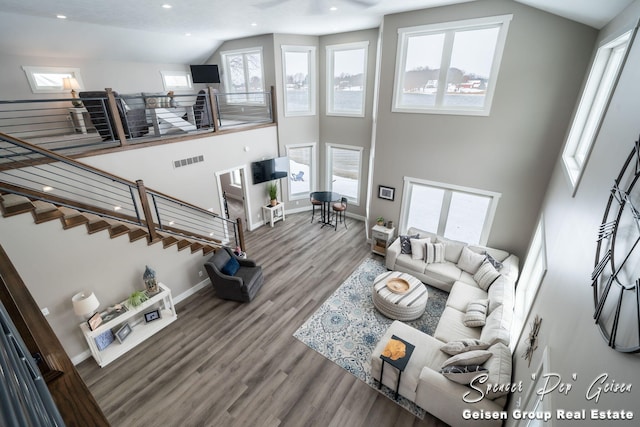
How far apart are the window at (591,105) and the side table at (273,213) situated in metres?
6.61

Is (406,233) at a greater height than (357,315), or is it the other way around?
(406,233)

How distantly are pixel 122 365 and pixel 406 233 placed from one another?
20.1ft

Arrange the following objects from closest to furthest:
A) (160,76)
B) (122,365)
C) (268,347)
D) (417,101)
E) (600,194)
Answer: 1. (600,194)
2. (122,365)
3. (268,347)
4. (417,101)
5. (160,76)

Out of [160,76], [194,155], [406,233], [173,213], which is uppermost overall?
[160,76]

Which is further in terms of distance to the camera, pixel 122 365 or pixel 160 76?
pixel 160 76

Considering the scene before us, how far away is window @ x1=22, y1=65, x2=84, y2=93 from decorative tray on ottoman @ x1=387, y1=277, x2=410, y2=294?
8.77 m

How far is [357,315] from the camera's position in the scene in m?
5.33

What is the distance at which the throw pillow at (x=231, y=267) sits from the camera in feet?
18.8

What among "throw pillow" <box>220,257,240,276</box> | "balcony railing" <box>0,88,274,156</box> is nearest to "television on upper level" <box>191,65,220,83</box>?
"balcony railing" <box>0,88,274,156</box>

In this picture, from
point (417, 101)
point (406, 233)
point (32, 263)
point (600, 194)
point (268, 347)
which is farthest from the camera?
point (406, 233)

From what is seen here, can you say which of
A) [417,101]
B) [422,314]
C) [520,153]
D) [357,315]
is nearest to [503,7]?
[417,101]

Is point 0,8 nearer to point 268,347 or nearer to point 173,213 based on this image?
point 173,213

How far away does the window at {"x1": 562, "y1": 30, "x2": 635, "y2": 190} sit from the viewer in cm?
354

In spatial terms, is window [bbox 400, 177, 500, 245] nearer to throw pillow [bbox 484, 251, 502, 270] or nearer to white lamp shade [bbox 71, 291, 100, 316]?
throw pillow [bbox 484, 251, 502, 270]
